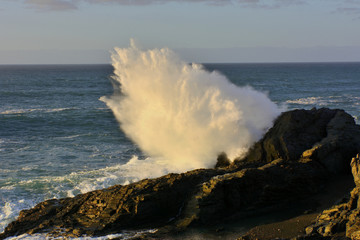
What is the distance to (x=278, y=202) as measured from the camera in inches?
653

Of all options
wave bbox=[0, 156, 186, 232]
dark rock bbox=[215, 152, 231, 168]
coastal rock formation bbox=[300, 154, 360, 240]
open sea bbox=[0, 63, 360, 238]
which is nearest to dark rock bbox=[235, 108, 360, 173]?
dark rock bbox=[215, 152, 231, 168]

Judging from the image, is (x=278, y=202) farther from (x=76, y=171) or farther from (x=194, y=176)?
(x=76, y=171)

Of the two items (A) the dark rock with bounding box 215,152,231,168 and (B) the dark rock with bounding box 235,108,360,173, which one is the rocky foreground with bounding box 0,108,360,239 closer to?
(B) the dark rock with bounding box 235,108,360,173

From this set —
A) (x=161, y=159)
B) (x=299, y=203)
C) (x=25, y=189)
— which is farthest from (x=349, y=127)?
(x=25, y=189)

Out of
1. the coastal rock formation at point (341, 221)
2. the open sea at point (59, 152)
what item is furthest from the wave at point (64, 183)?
the coastal rock formation at point (341, 221)

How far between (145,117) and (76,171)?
5.86m

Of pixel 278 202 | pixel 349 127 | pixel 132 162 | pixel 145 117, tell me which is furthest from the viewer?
pixel 145 117

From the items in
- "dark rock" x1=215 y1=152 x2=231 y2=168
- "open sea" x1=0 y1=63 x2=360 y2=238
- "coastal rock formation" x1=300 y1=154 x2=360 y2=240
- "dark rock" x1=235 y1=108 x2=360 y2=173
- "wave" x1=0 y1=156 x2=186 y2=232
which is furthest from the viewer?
"dark rock" x1=215 y1=152 x2=231 y2=168

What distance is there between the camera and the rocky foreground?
15.0 m

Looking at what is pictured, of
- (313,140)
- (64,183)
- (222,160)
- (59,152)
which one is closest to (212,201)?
(222,160)

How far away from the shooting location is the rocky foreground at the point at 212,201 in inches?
592

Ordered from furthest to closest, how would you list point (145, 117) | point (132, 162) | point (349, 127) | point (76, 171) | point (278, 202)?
point (145, 117) → point (132, 162) → point (76, 171) → point (349, 127) → point (278, 202)

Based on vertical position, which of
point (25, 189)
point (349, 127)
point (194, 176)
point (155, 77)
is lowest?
point (25, 189)

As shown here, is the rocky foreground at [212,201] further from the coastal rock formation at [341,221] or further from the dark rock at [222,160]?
the dark rock at [222,160]
